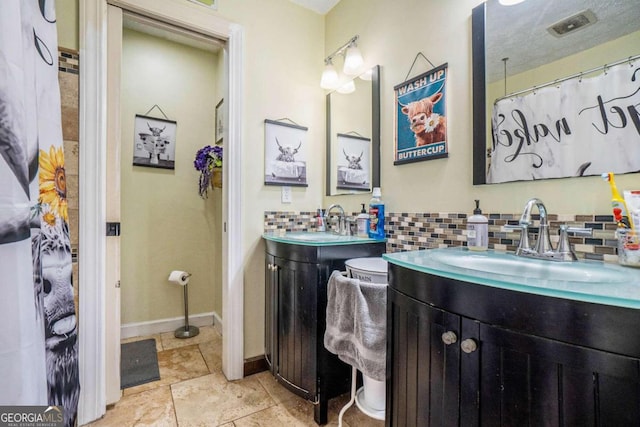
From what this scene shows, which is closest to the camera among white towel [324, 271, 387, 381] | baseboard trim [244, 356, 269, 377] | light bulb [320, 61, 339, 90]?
white towel [324, 271, 387, 381]

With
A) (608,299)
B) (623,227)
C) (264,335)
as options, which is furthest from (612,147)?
(264,335)

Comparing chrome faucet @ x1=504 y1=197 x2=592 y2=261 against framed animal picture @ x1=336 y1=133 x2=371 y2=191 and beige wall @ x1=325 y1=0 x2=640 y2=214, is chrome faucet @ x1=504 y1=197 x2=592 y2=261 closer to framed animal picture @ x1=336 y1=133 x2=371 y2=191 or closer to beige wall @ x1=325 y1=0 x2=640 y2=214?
beige wall @ x1=325 y1=0 x2=640 y2=214

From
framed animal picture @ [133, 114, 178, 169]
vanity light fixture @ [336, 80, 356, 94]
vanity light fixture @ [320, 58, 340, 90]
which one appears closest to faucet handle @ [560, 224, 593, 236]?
vanity light fixture @ [336, 80, 356, 94]

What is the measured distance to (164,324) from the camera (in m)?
2.48

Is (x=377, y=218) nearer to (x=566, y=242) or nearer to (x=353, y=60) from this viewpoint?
(x=566, y=242)

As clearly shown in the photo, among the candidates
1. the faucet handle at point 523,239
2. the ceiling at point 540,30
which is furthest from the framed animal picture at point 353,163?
the faucet handle at point 523,239

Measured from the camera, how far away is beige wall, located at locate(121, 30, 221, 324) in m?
2.35

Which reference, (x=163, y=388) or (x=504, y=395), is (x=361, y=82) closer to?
(x=504, y=395)

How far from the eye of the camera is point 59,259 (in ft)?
2.19

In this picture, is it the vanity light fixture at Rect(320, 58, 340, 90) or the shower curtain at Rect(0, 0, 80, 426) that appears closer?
the shower curtain at Rect(0, 0, 80, 426)

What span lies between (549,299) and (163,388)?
1.99 meters

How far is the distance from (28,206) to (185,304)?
7.35 feet

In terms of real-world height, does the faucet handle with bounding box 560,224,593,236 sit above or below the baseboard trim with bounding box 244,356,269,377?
above

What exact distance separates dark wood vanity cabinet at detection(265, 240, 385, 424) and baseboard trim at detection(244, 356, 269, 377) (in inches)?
10.6
